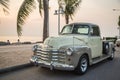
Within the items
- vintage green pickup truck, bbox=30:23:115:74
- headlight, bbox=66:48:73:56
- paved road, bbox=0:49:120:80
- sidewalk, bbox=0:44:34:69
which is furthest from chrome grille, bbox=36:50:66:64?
sidewalk, bbox=0:44:34:69

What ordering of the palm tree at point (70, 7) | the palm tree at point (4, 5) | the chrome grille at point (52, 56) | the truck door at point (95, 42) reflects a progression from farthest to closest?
the palm tree at point (70, 7) < the truck door at point (95, 42) < the palm tree at point (4, 5) < the chrome grille at point (52, 56)

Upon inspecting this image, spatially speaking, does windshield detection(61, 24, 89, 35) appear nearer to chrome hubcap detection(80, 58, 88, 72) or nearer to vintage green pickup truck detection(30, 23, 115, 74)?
vintage green pickup truck detection(30, 23, 115, 74)

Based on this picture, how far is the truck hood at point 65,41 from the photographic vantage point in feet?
28.4

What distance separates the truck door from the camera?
32.6 feet

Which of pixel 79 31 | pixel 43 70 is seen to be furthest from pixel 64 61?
pixel 79 31

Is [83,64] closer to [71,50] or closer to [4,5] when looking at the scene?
[71,50]

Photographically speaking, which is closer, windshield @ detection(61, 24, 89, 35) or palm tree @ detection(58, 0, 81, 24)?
windshield @ detection(61, 24, 89, 35)

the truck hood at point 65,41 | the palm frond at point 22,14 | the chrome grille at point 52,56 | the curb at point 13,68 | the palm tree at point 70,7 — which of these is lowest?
the curb at point 13,68

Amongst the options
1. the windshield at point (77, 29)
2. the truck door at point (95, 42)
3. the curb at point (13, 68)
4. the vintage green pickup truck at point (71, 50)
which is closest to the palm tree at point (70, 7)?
the truck door at point (95, 42)

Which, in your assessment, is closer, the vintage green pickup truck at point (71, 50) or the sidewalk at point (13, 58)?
the vintage green pickup truck at point (71, 50)

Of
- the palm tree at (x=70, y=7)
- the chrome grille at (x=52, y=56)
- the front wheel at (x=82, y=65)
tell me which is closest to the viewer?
the chrome grille at (x=52, y=56)

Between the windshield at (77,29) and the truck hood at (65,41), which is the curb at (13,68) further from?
the windshield at (77,29)

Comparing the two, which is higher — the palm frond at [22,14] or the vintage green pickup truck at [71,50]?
the palm frond at [22,14]

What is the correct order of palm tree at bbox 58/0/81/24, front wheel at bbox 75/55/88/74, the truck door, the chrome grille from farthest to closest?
1. palm tree at bbox 58/0/81/24
2. the truck door
3. front wheel at bbox 75/55/88/74
4. the chrome grille
